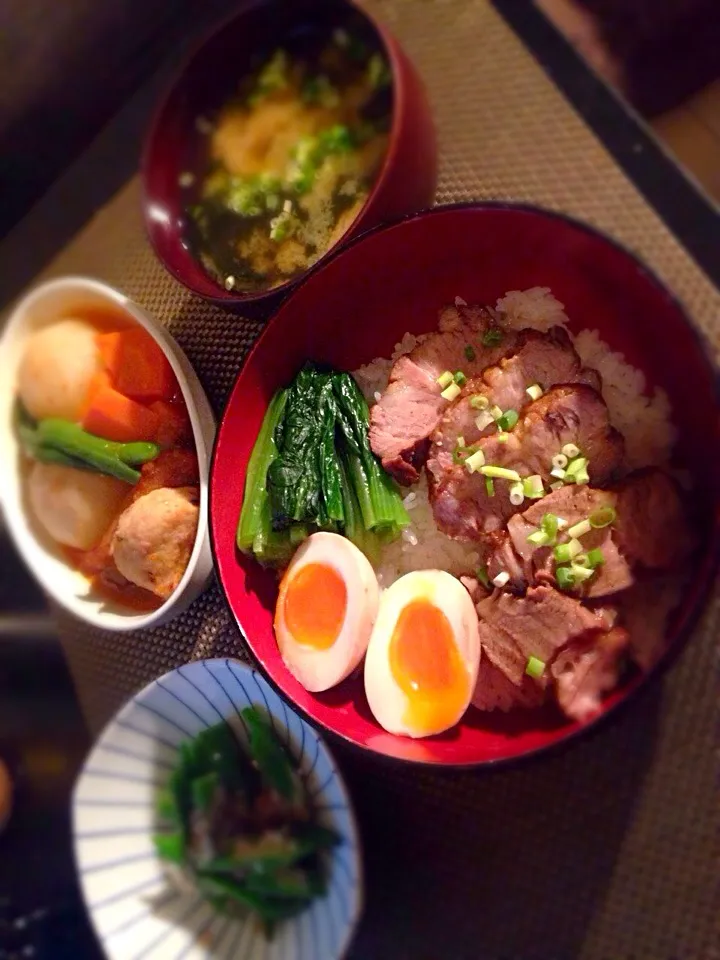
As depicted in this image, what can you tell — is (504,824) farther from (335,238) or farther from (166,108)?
(166,108)

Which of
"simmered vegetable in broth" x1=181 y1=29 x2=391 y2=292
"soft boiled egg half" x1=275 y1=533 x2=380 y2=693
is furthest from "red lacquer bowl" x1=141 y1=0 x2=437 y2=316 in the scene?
"soft boiled egg half" x1=275 y1=533 x2=380 y2=693

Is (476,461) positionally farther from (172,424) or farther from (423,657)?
(172,424)

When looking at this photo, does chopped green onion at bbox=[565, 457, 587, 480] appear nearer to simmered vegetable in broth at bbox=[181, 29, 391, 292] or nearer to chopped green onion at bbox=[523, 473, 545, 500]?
chopped green onion at bbox=[523, 473, 545, 500]

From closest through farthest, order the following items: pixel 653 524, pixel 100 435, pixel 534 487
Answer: pixel 653 524 < pixel 534 487 < pixel 100 435

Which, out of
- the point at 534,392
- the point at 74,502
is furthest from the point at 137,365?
the point at 534,392

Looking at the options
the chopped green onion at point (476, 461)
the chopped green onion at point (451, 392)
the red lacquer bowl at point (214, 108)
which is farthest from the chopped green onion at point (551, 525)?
the red lacquer bowl at point (214, 108)

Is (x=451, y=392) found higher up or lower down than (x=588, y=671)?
higher up

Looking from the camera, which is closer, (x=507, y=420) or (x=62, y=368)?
(x=507, y=420)
